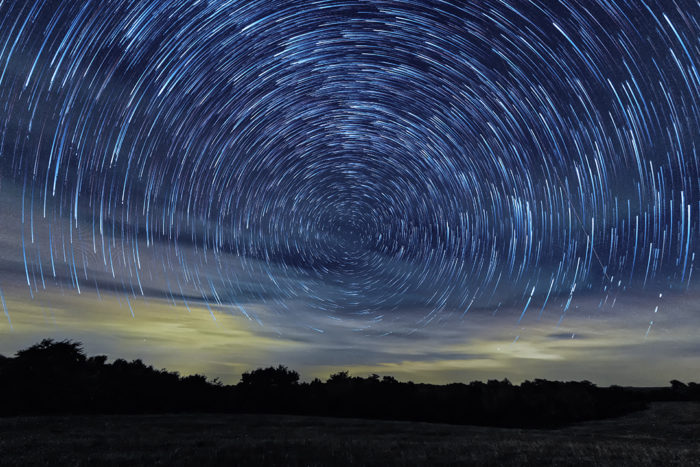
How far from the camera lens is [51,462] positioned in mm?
16234

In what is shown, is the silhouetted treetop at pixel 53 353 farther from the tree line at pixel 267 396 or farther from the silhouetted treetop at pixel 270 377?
the silhouetted treetop at pixel 270 377

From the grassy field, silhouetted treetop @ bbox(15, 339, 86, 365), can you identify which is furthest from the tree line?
the grassy field

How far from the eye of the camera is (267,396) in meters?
51.7

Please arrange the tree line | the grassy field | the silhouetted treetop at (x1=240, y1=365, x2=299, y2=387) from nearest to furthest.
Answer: the grassy field, the tree line, the silhouetted treetop at (x1=240, y1=365, x2=299, y2=387)

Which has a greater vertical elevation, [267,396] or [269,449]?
[267,396]

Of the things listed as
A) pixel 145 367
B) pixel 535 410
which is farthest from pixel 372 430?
pixel 145 367

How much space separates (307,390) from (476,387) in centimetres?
1991

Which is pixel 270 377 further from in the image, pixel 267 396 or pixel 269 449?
pixel 269 449

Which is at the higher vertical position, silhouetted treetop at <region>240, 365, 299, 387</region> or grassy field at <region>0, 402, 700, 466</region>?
silhouetted treetop at <region>240, 365, 299, 387</region>

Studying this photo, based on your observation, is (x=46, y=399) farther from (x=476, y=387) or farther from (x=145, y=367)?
(x=476, y=387)

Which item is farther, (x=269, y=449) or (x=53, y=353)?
(x=53, y=353)

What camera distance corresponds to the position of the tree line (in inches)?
1674

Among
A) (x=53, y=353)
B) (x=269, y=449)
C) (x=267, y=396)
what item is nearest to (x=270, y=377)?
(x=267, y=396)

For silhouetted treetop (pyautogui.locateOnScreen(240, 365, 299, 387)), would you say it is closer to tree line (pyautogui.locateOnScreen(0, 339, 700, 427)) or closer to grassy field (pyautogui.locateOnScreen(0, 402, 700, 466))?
tree line (pyautogui.locateOnScreen(0, 339, 700, 427))
